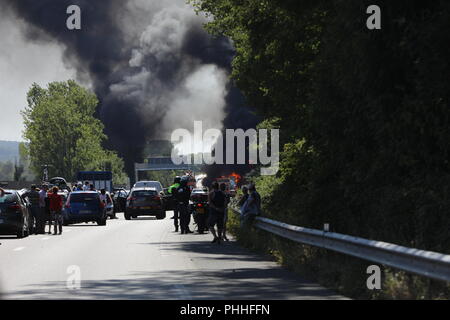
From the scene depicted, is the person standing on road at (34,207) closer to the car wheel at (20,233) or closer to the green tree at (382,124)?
the car wheel at (20,233)

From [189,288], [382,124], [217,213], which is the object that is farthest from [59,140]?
[189,288]

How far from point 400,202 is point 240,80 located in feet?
49.7

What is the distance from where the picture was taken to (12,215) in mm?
29562

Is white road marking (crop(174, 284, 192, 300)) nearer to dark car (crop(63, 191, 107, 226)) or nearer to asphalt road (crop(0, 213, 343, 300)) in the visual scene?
asphalt road (crop(0, 213, 343, 300))

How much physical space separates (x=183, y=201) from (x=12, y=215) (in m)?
5.50

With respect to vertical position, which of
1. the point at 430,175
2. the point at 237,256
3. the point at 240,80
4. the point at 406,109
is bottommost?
the point at 237,256

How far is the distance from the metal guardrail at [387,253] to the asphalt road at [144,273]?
0.69m

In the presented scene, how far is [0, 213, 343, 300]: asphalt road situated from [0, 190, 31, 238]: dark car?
3.05 metres

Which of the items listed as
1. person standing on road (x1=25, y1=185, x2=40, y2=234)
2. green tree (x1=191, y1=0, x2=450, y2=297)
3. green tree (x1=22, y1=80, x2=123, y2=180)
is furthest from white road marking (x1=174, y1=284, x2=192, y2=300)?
green tree (x1=22, y1=80, x2=123, y2=180)

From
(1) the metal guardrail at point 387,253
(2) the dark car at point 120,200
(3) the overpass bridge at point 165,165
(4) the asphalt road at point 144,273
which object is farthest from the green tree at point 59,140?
(1) the metal guardrail at point 387,253

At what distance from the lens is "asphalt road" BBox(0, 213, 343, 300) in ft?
42.8
